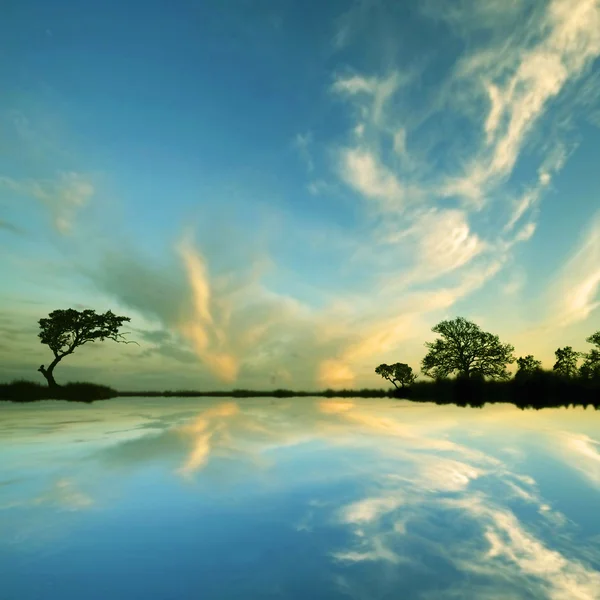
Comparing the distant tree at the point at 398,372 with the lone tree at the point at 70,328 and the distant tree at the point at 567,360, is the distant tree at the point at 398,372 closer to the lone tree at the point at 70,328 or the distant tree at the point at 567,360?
the distant tree at the point at 567,360

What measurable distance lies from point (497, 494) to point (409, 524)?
2.31 metres

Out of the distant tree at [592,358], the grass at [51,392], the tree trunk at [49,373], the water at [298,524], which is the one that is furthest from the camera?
the distant tree at [592,358]

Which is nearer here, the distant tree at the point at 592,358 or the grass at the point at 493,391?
the grass at the point at 493,391

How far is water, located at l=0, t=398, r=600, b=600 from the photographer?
3596 mm

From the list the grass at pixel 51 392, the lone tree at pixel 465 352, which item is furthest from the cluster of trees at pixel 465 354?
the grass at pixel 51 392

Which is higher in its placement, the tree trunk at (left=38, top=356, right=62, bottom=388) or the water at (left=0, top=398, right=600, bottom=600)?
the tree trunk at (left=38, top=356, right=62, bottom=388)

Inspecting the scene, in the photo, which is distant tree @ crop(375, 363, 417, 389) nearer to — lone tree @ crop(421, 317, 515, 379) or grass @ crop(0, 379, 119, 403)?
lone tree @ crop(421, 317, 515, 379)

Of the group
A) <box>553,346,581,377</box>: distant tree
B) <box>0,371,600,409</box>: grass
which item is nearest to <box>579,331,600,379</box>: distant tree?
<box>553,346,581,377</box>: distant tree

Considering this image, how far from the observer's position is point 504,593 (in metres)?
3.47

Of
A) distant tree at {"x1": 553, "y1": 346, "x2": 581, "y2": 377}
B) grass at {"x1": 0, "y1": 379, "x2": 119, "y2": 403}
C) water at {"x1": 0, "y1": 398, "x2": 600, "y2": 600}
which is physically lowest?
water at {"x1": 0, "y1": 398, "x2": 600, "y2": 600}

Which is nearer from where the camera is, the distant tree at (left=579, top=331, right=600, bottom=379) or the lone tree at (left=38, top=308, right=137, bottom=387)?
the lone tree at (left=38, top=308, right=137, bottom=387)

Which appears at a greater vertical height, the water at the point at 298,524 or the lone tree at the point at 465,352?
the lone tree at the point at 465,352

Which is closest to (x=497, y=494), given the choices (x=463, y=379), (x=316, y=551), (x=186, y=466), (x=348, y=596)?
(x=316, y=551)

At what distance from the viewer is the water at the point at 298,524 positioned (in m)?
3.60
